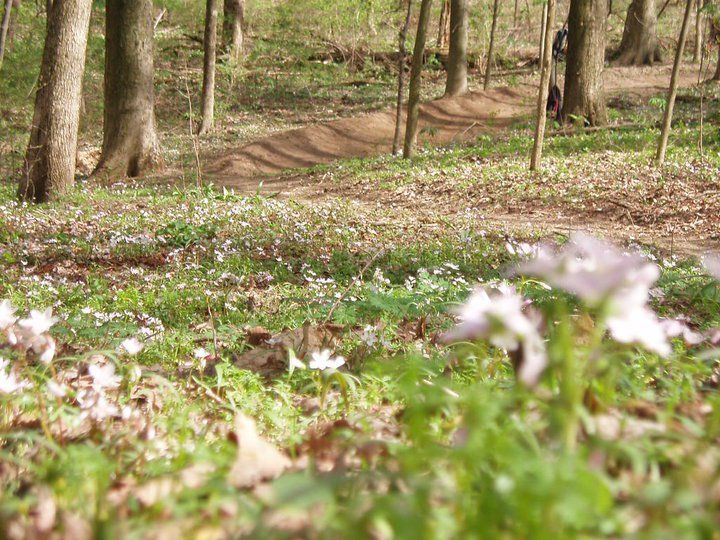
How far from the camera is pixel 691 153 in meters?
13.9

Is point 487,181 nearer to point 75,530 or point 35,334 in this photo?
point 35,334

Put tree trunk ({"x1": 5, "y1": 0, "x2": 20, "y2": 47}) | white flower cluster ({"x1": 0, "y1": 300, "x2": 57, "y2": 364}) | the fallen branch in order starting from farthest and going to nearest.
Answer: tree trunk ({"x1": 5, "y1": 0, "x2": 20, "y2": 47})
the fallen branch
white flower cluster ({"x1": 0, "y1": 300, "x2": 57, "y2": 364})

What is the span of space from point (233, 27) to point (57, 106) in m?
18.4

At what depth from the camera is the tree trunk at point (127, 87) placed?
1489 centimetres

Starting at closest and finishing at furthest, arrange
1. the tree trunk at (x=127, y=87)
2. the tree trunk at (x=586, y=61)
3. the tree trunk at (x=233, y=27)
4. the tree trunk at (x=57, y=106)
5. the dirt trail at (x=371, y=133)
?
the tree trunk at (x=57, y=106) < the tree trunk at (x=127, y=87) < the tree trunk at (x=586, y=61) < the dirt trail at (x=371, y=133) < the tree trunk at (x=233, y=27)

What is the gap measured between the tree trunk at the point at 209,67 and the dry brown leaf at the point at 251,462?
20.1m

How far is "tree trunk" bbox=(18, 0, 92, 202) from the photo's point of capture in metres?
11.8

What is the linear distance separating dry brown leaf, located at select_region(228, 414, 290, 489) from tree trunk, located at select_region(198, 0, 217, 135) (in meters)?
20.1

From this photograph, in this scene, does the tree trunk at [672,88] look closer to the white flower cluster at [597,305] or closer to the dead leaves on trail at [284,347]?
the dead leaves on trail at [284,347]

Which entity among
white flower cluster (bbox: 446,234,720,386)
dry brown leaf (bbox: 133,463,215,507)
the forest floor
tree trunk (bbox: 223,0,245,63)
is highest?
tree trunk (bbox: 223,0,245,63)

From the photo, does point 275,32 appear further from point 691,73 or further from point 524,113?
point 691,73

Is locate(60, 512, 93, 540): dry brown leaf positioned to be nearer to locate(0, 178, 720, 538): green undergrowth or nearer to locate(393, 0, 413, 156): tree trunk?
locate(0, 178, 720, 538): green undergrowth

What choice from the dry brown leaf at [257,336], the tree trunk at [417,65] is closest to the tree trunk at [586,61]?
the tree trunk at [417,65]

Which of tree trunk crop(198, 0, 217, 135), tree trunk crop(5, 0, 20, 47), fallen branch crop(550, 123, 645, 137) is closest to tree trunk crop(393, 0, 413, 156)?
fallen branch crop(550, 123, 645, 137)
